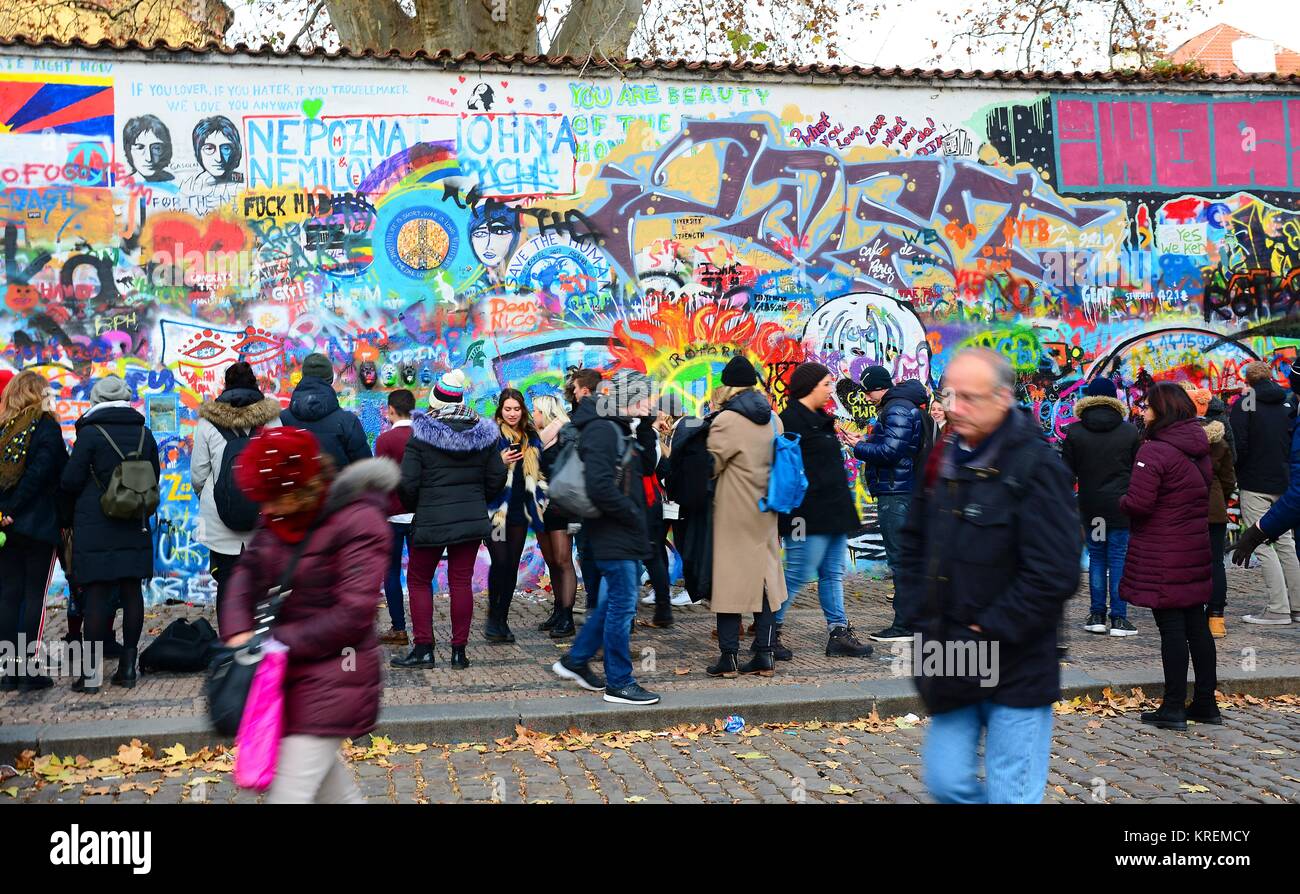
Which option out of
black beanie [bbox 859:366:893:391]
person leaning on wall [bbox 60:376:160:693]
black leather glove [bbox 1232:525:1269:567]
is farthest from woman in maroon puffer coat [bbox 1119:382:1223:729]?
→ person leaning on wall [bbox 60:376:160:693]

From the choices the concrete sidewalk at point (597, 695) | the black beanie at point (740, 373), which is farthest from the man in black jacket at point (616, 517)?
the black beanie at point (740, 373)

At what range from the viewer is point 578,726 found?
6688mm

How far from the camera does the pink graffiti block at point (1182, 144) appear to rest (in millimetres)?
12250

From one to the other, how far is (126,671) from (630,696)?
10.6 feet

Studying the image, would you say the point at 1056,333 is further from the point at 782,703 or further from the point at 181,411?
the point at 181,411

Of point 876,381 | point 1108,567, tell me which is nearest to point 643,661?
point 876,381

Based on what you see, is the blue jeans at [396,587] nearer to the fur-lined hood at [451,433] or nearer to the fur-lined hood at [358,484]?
the fur-lined hood at [451,433]

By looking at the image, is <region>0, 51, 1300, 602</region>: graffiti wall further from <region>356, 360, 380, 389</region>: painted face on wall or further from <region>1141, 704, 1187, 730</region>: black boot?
<region>1141, 704, 1187, 730</region>: black boot

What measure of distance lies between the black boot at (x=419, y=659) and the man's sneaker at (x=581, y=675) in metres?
1.04

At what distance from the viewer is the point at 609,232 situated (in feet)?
37.3

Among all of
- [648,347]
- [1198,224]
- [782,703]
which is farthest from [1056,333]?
[782,703]

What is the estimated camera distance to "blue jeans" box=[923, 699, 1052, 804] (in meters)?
3.73

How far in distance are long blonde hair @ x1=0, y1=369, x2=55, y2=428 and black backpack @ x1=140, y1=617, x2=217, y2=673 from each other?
1.71m

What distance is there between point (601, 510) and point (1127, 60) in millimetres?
15261
